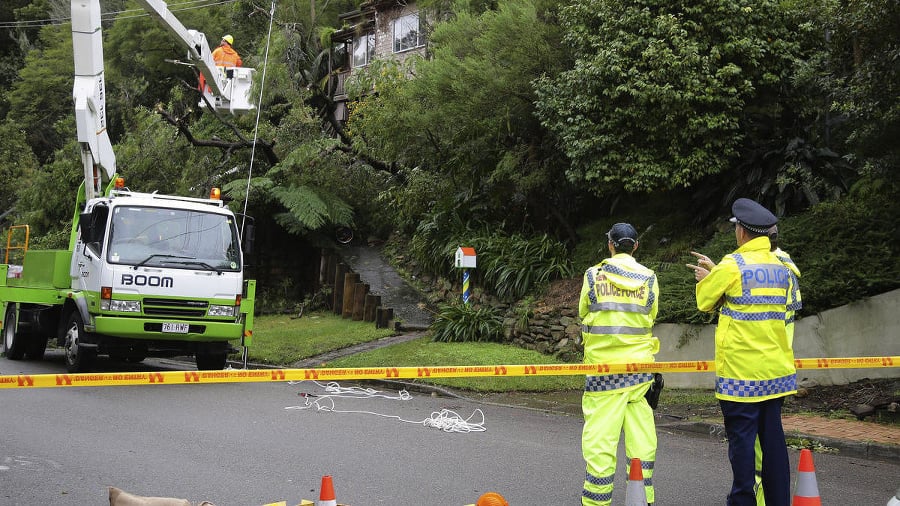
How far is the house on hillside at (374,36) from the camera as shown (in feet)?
103

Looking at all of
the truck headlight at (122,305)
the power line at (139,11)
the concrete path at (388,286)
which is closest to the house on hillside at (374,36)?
the power line at (139,11)

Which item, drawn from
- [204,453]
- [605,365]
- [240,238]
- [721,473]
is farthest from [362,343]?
[605,365]

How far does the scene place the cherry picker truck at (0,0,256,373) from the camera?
38.1ft

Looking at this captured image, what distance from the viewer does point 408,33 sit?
31688mm

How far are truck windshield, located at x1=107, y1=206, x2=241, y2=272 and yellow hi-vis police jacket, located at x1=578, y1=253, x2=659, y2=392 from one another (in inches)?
304

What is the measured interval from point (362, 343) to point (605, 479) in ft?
37.9

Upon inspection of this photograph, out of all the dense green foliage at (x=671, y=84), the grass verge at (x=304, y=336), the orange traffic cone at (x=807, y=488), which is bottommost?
the grass verge at (x=304, y=336)

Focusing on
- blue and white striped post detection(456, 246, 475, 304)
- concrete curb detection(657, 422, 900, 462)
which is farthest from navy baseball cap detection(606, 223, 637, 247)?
blue and white striped post detection(456, 246, 475, 304)

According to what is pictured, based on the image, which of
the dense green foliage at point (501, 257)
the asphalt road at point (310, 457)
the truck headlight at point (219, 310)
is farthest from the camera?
the dense green foliage at point (501, 257)

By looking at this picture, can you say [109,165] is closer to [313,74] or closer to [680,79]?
[680,79]

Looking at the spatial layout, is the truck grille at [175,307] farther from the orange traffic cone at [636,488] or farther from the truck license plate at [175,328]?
the orange traffic cone at [636,488]

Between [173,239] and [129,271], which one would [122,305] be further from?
[173,239]

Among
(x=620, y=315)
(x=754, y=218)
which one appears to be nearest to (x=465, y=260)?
(x=620, y=315)

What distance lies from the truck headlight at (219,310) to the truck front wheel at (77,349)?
162 cm
